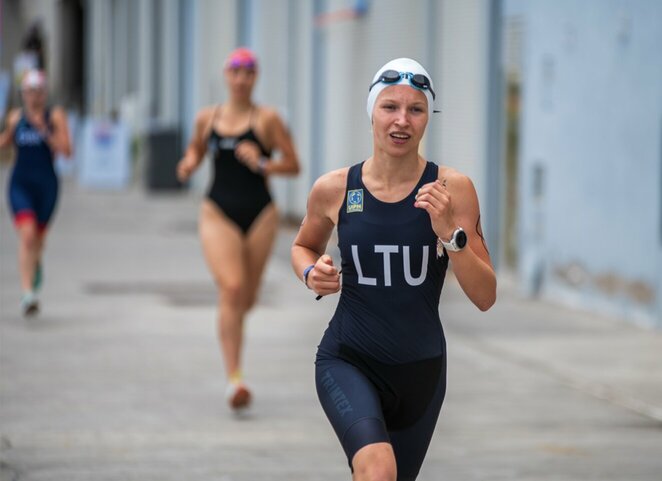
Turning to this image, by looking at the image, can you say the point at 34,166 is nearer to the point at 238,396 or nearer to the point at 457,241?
the point at 238,396

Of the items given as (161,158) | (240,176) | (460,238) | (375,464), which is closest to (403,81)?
(460,238)

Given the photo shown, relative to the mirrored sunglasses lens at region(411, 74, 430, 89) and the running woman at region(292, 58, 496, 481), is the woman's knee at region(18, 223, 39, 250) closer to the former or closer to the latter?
the running woman at region(292, 58, 496, 481)

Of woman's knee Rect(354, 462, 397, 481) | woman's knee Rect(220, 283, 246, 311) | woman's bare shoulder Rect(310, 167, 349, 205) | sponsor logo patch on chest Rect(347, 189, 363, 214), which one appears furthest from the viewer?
woman's knee Rect(220, 283, 246, 311)

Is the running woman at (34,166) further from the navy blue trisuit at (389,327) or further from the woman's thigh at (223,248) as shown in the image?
the navy blue trisuit at (389,327)

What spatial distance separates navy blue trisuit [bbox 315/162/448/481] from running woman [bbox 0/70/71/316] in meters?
7.96

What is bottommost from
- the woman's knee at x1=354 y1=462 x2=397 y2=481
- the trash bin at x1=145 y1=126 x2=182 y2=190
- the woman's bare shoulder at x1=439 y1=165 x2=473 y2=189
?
the trash bin at x1=145 y1=126 x2=182 y2=190

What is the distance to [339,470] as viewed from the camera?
7609 millimetres

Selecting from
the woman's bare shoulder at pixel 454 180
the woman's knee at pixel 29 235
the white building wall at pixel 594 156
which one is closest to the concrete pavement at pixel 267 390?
the white building wall at pixel 594 156

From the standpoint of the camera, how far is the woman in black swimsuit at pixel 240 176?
9312 mm

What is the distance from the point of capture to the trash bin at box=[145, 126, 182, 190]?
95.7 ft

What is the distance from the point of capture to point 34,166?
13109 mm

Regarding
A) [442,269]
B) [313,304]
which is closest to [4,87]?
[313,304]

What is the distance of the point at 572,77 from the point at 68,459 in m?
7.44

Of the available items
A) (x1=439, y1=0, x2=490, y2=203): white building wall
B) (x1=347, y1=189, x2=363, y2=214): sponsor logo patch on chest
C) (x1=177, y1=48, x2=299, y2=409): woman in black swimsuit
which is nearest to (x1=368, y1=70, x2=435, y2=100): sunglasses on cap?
(x1=347, y1=189, x2=363, y2=214): sponsor logo patch on chest
